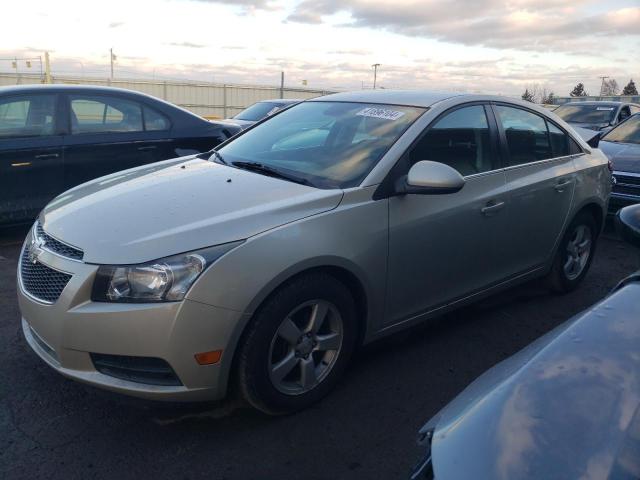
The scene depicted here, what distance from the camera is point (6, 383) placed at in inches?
123

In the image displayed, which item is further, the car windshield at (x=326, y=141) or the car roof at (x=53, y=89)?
the car roof at (x=53, y=89)

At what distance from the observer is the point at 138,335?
8.14 feet

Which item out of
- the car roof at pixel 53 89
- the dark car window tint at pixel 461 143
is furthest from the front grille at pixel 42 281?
the car roof at pixel 53 89

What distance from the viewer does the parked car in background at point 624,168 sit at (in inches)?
266

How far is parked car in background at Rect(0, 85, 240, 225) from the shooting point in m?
5.47

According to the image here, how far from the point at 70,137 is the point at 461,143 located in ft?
Result: 13.0

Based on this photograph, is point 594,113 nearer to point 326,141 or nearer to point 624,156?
point 624,156

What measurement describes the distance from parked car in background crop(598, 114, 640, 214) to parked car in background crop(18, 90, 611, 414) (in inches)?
116

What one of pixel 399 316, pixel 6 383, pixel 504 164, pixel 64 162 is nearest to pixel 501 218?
pixel 504 164

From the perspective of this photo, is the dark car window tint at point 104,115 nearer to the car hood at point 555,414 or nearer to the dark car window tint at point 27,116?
the dark car window tint at point 27,116

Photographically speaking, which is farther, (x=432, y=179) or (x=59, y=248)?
(x=432, y=179)

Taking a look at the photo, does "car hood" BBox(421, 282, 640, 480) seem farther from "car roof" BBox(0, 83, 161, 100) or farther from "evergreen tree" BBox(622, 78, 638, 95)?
"evergreen tree" BBox(622, 78, 638, 95)

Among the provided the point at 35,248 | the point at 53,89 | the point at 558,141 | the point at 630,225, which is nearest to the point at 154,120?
the point at 53,89

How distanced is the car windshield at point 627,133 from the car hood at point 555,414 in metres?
7.04
